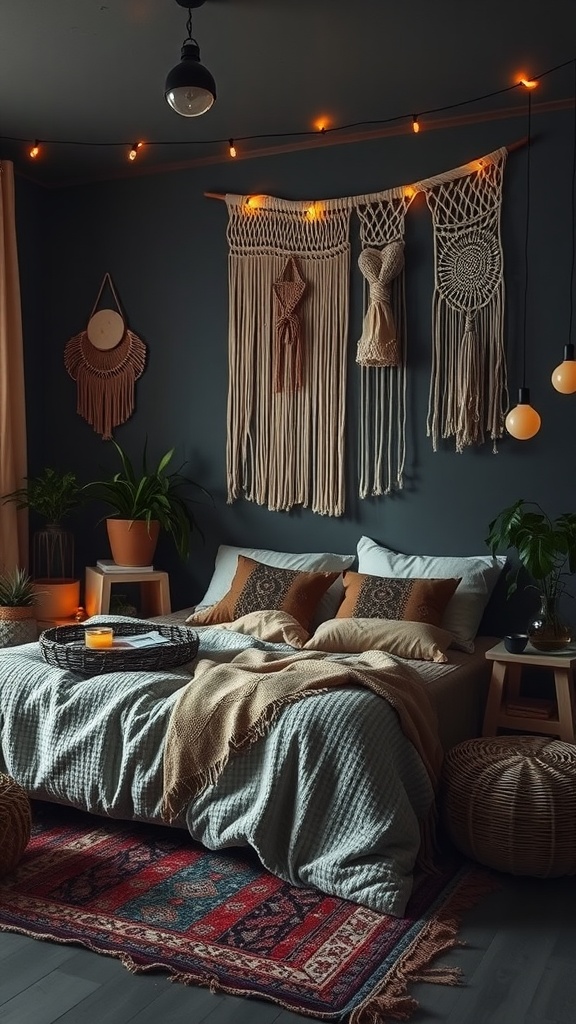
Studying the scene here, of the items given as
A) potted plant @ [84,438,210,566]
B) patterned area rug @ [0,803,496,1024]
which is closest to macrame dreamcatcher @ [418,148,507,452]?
potted plant @ [84,438,210,566]

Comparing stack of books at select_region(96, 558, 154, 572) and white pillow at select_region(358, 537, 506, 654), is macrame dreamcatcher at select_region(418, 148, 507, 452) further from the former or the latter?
stack of books at select_region(96, 558, 154, 572)

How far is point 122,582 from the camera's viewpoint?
489cm

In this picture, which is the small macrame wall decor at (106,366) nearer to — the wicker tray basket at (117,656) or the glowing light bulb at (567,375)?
the wicker tray basket at (117,656)

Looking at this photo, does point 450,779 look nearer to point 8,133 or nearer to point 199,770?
point 199,770

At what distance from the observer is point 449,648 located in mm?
4000

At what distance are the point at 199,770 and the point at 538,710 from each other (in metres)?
1.49

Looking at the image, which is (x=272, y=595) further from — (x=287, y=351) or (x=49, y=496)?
(x=49, y=496)

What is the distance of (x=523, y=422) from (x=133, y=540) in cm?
196

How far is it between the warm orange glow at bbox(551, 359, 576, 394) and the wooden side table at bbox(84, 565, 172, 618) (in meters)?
2.09

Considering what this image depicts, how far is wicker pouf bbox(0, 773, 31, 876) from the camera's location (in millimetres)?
2703

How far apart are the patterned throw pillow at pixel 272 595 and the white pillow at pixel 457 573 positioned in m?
0.24

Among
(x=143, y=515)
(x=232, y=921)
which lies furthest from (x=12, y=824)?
(x=143, y=515)

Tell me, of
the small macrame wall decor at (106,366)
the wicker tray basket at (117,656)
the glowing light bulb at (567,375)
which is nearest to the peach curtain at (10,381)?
the small macrame wall decor at (106,366)

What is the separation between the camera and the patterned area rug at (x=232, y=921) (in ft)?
7.38
